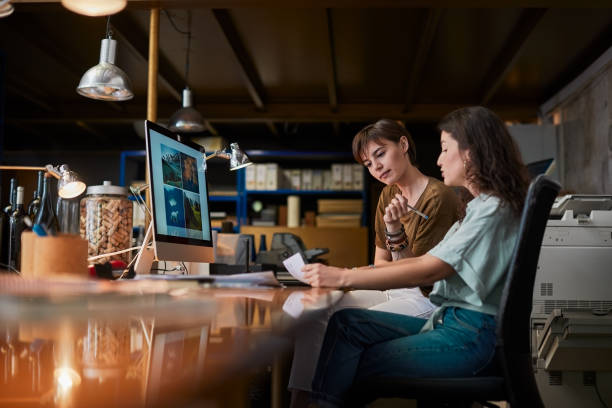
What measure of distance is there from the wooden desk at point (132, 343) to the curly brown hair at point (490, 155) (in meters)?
0.50

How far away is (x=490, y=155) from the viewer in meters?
1.44

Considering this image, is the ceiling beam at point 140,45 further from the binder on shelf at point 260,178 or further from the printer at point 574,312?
the printer at point 574,312

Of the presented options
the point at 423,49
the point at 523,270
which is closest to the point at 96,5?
the point at 523,270

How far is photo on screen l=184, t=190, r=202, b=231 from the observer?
1.93 metres

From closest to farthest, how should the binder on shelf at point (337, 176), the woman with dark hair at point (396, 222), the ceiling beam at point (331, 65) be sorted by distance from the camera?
1. the woman with dark hair at point (396, 222)
2. the ceiling beam at point (331, 65)
3. the binder on shelf at point (337, 176)

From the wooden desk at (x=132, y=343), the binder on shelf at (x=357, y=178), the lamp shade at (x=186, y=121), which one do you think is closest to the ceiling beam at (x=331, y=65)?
the binder on shelf at (x=357, y=178)

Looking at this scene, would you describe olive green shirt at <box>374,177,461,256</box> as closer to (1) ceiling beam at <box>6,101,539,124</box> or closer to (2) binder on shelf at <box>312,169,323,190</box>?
(1) ceiling beam at <box>6,101,539,124</box>

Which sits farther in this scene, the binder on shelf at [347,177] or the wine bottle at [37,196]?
the binder on shelf at [347,177]

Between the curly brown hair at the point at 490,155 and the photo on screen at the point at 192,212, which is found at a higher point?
the curly brown hair at the point at 490,155

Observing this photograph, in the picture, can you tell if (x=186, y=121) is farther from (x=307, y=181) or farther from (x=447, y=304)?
(x=447, y=304)

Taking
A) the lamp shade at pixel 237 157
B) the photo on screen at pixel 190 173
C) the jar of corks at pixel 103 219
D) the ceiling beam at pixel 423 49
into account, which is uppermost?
the ceiling beam at pixel 423 49

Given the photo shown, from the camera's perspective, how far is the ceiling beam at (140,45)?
461 cm

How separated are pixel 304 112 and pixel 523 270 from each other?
19.0ft

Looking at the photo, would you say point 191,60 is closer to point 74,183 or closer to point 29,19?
point 29,19
